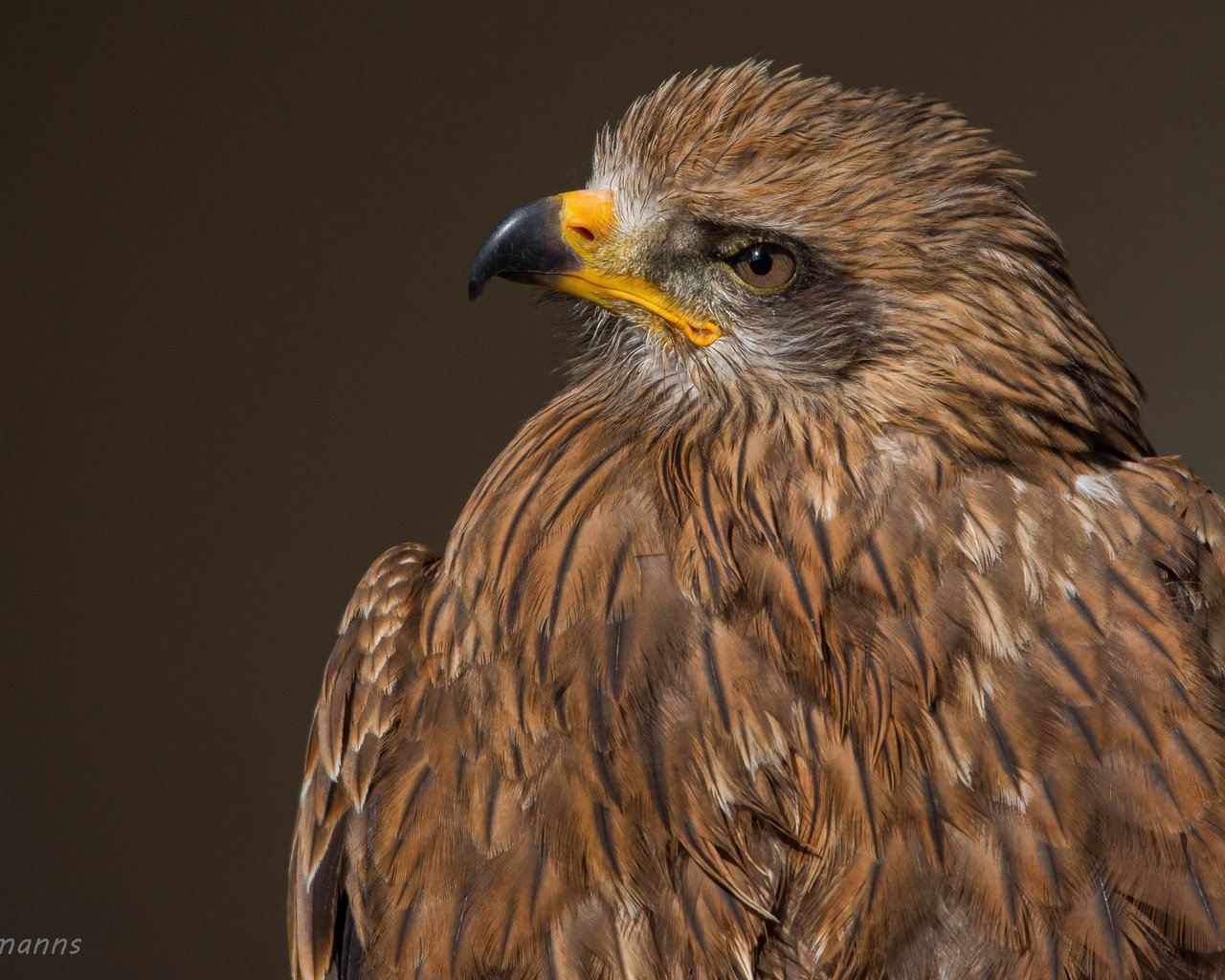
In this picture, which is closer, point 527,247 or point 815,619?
point 815,619

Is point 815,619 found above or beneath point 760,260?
beneath

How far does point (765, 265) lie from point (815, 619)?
382 millimetres

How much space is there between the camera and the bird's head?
136 centimetres

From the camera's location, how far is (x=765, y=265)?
1394 millimetres

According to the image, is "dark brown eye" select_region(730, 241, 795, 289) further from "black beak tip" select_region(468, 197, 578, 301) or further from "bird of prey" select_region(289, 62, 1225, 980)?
"black beak tip" select_region(468, 197, 578, 301)

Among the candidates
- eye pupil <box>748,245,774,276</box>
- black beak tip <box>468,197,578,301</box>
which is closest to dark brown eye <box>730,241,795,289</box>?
eye pupil <box>748,245,774,276</box>

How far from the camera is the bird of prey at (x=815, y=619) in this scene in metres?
1.28

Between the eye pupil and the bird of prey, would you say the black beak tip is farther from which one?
the eye pupil

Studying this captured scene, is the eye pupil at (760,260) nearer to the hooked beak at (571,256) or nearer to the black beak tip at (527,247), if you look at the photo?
the hooked beak at (571,256)

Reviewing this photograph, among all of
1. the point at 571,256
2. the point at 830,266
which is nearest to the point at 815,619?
the point at 830,266

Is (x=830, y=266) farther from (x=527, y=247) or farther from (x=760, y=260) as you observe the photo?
(x=527, y=247)

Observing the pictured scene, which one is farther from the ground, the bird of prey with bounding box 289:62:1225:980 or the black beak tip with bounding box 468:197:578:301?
the black beak tip with bounding box 468:197:578:301

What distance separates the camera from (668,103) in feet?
4.92

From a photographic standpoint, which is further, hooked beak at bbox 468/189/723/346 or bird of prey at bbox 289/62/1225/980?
hooked beak at bbox 468/189/723/346
